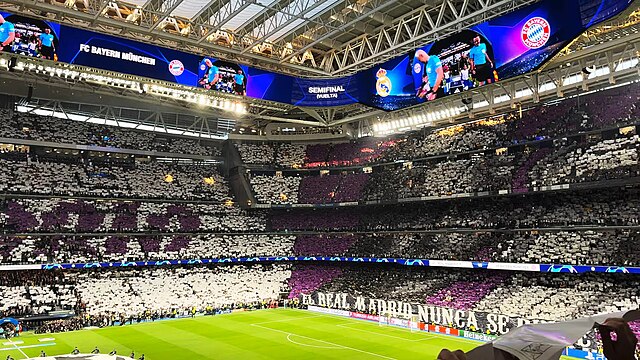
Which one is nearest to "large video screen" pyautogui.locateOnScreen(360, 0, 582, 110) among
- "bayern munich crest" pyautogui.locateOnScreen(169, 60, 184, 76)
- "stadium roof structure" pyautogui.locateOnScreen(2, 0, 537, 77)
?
"stadium roof structure" pyautogui.locateOnScreen(2, 0, 537, 77)

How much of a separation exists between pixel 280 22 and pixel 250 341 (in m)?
22.8

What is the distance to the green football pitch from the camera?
A: 29.5m

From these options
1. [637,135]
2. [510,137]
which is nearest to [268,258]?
[510,137]

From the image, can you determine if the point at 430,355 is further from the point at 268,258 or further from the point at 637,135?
the point at 268,258

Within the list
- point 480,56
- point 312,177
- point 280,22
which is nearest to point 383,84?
point 480,56

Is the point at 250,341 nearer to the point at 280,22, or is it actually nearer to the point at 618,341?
the point at 280,22

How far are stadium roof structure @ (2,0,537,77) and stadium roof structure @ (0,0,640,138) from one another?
0.09 metres

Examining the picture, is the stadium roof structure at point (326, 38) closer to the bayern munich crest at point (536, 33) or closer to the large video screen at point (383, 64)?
the large video screen at point (383, 64)

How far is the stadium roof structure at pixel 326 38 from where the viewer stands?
30750 mm

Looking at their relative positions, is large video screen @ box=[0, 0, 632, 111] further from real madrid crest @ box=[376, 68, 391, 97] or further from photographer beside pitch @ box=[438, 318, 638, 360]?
photographer beside pitch @ box=[438, 318, 638, 360]

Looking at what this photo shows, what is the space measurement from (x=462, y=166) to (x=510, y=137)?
206 inches

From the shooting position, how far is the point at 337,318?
4312cm

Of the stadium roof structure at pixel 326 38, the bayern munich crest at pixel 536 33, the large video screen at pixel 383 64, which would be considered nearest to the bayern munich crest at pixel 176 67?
the large video screen at pixel 383 64

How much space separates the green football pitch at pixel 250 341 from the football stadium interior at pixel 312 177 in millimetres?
306
